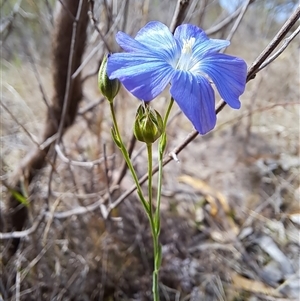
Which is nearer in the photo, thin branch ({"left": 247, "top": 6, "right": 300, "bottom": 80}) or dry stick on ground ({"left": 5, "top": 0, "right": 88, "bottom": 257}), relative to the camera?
thin branch ({"left": 247, "top": 6, "right": 300, "bottom": 80})

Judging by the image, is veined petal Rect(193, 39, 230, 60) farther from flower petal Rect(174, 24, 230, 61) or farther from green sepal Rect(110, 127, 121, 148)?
green sepal Rect(110, 127, 121, 148)

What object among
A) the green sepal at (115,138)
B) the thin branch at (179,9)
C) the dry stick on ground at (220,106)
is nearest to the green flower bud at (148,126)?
the green sepal at (115,138)

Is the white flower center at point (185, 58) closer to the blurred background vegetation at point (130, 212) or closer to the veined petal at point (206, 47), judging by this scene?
the veined petal at point (206, 47)

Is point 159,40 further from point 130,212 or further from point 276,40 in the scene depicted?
point 130,212

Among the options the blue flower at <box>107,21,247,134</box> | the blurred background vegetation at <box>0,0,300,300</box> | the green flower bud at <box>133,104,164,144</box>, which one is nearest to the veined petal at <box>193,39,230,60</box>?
the blue flower at <box>107,21,247,134</box>

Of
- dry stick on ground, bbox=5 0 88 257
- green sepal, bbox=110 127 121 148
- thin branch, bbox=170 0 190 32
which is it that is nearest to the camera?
green sepal, bbox=110 127 121 148
